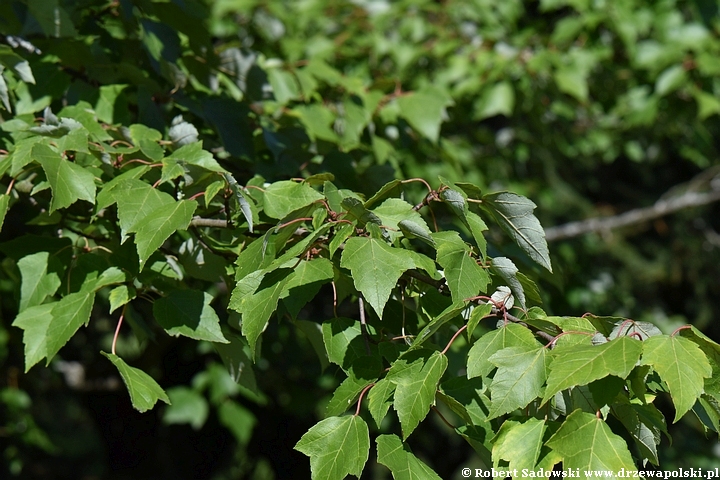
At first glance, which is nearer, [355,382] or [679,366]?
[679,366]

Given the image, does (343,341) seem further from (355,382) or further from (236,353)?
(236,353)

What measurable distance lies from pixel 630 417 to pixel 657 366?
154mm

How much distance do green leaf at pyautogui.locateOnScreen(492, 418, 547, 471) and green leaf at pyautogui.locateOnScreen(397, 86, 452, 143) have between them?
116 cm

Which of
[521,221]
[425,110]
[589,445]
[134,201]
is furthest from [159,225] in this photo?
[425,110]

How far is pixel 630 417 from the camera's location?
1.04 metres

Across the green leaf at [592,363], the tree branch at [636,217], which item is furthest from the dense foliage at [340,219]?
the tree branch at [636,217]

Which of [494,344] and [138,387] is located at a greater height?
[494,344]

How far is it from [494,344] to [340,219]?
31cm

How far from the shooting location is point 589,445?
95 cm

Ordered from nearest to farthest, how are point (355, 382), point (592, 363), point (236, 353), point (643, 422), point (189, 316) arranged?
point (592, 363) < point (643, 422) < point (355, 382) < point (189, 316) < point (236, 353)

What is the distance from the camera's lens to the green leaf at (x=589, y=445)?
3.08ft

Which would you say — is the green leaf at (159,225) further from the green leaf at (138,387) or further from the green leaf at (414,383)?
the green leaf at (414,383)

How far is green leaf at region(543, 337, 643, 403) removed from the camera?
2.96ft

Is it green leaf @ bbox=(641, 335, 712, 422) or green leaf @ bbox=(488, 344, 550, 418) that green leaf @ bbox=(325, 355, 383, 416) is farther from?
green leaf @ bbox=(641, 335, 712, 422)
